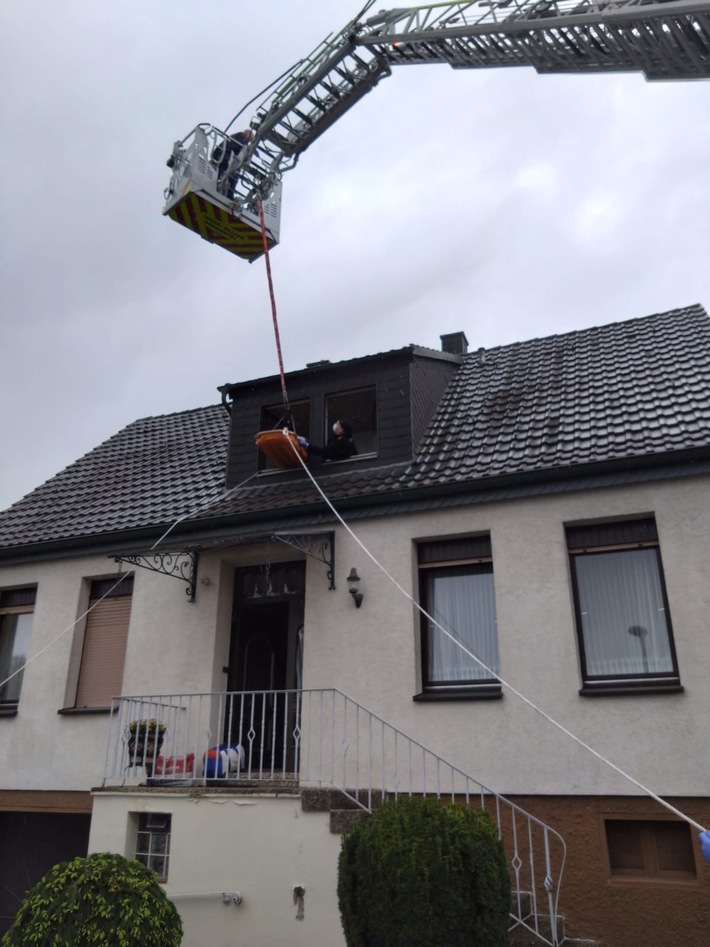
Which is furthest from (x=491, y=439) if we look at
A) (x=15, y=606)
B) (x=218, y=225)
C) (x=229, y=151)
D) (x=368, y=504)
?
(x=15, y=606)

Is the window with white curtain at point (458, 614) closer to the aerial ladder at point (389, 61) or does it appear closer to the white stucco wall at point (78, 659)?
the white stucco wall at point (78, 659)

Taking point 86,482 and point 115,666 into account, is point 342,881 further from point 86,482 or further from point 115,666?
point 86,482

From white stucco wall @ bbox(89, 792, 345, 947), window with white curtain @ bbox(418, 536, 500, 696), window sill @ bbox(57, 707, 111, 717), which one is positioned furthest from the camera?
window sill @ bbox(57, 707, 111, 717)

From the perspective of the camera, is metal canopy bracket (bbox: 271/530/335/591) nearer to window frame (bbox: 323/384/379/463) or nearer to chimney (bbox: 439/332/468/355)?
window frame (bbox: 323/384/379/463)

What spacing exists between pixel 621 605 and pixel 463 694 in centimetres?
188

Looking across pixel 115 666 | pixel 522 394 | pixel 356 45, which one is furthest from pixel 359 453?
pixel 356 45

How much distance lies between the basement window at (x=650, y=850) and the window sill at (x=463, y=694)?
157cm

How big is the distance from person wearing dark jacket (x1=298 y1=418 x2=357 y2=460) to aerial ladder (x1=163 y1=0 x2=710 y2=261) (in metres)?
2.67

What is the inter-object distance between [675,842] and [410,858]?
335 cm

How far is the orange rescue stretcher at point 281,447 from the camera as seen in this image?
36.0 feet

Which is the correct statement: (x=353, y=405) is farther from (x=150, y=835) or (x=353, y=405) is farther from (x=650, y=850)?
(x=650, y=850)

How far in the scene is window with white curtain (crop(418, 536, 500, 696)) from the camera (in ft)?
29.3

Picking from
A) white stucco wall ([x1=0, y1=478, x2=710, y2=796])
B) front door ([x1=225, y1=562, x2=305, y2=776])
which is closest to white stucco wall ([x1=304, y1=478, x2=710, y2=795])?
white stucco wall ([x1=0, y1=478, x2=710, y2=796])

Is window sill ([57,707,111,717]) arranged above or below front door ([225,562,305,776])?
below
